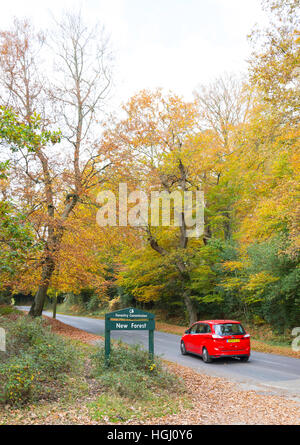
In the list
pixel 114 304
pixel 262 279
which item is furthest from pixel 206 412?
pixel 114 304

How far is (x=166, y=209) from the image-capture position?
24094 mm

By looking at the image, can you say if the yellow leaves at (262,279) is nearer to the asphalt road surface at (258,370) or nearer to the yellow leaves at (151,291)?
the asphalt road surface at (258,370)

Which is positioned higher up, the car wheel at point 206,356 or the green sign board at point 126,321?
the green sign board at point 126,321

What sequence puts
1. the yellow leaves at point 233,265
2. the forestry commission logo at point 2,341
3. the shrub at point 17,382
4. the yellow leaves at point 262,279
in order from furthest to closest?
the yellow leaves at point 233,265
the yellow leaves at point 262,279
the forestry commission logo at point 2,341
the shrub at point 17,382

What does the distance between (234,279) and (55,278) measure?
33.6 feet

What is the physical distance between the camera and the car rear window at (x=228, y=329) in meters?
12.6

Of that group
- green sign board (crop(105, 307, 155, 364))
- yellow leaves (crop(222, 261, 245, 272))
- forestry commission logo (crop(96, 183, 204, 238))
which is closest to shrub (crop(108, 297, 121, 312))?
forestry commission logo (crop(96, 183, 204, 238))

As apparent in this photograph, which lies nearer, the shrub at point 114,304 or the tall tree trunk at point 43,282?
the tall tree trunk at point 43,282

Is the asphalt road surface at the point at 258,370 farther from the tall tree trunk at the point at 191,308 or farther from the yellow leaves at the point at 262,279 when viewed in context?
the tall tree trunk at the point at 191,308

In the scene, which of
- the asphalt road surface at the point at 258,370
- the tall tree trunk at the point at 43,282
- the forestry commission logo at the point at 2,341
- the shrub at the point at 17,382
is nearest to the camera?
the shrub at the point at 17,382

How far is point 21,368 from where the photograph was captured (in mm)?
6488

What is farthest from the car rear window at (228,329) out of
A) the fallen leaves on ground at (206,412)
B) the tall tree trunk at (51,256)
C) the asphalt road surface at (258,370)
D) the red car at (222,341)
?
the tall tree trunk at (51,256)

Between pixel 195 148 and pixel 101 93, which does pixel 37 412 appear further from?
pixel 195 148

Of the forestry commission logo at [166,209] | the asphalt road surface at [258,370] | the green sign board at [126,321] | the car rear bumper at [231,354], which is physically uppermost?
the forestry commission logo at [166,209]
